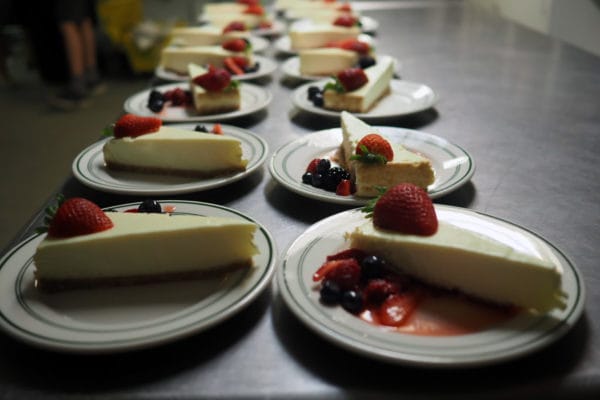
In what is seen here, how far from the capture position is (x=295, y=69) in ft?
7.77

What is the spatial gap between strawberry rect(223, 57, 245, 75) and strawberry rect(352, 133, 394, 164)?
43.8 inches

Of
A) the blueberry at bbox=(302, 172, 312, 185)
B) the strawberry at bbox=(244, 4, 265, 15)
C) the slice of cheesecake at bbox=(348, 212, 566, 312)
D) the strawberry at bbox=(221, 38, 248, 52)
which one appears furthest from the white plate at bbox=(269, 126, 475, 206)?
the strawberry at bbox=(244, 4, 265, 15)

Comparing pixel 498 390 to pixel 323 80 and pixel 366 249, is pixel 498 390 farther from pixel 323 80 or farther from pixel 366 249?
pixel 323 80

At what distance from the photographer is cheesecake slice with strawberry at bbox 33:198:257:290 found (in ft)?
3.35

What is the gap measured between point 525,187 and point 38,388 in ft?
3.58

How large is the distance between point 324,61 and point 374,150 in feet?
3.66

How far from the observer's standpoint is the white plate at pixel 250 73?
2268 millimetres

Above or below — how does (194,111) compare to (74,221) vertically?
below

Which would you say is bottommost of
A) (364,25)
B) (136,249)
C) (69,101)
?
(69,101)

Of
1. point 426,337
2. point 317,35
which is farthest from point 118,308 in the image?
point 317,35

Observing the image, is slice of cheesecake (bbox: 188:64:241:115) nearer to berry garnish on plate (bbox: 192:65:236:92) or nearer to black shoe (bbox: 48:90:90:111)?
berry garnish on plate (bbox: 192:65:236:92)

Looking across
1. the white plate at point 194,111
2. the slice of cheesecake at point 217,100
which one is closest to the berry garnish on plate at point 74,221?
the white plate at point 194,111

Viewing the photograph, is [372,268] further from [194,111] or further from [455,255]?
[194,111]

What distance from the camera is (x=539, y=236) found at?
103cm
